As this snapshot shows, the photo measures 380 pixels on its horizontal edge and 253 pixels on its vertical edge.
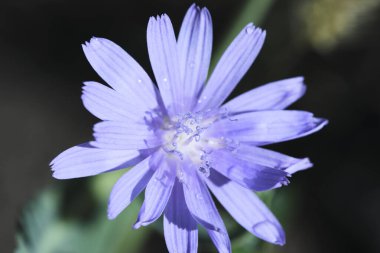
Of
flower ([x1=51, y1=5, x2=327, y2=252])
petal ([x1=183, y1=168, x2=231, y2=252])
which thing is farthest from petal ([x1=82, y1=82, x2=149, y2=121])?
petal ([x1=183, y1=168, x2=231, y2=252])

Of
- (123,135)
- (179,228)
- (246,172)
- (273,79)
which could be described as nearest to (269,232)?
(246,172)

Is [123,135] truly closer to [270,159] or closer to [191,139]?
[191,139]

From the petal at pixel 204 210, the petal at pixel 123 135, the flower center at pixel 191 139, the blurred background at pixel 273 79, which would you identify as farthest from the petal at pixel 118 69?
the blurred background at pixel 273 79

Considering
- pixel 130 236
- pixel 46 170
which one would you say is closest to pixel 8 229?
pixel 46 170

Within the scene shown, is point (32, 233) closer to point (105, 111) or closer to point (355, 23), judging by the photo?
point (105, 111)

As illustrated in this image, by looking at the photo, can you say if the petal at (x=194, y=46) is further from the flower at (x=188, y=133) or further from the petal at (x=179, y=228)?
the petal at (x=179, y=228)

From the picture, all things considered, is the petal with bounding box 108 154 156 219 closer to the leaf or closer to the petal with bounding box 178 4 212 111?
the petal with bounding box 178 4 212 111

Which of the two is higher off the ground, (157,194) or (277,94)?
(277,94)

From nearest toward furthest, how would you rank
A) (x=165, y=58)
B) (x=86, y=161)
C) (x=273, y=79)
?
(x=86, y=161)
(x=165, y=58)
(x=273, y=79)
